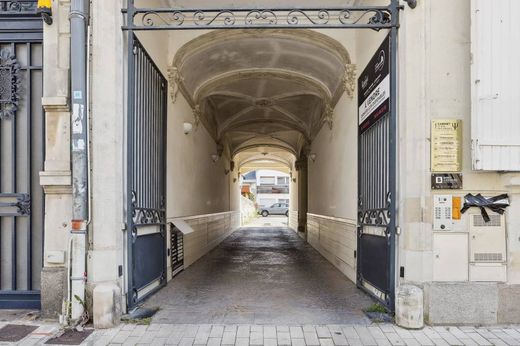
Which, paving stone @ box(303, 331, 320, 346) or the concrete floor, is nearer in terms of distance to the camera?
paving stone @ box(303, 331, 320, 346)

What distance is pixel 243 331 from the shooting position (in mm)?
4414

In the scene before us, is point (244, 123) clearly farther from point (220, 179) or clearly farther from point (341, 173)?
point (341, 173)

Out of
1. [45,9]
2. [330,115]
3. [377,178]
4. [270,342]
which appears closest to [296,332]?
[270,342]

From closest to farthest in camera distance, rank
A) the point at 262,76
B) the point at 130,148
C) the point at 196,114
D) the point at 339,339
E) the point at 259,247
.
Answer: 1. the point at 339,339
2. the point at 130,148
3. the point at 196,114
4. the point at 262,76
5. the point at 259,247

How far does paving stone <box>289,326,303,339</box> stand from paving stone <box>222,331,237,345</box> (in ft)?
2.05

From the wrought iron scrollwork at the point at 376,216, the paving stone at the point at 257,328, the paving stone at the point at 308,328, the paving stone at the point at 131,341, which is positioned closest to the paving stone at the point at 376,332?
the paving stone at the point at 308,328

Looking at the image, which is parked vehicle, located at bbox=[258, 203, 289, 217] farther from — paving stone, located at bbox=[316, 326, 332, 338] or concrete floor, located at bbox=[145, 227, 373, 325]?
paving stone, located at bbox=[316, 326, 332, 338]

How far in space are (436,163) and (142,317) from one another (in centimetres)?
392

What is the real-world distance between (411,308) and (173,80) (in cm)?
548

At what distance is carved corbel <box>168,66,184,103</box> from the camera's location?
733 centimetres

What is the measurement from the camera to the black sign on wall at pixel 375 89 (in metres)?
5.36

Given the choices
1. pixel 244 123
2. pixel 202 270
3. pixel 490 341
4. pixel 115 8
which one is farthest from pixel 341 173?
pixel 244 123

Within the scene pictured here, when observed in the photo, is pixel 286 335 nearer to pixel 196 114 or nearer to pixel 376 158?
→ pixel 376 158

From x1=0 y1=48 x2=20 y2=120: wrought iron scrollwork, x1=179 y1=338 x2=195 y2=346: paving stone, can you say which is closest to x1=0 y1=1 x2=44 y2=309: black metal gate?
x1=0 y1=48 x2=20 y2=120: wrought iron scrollwork
